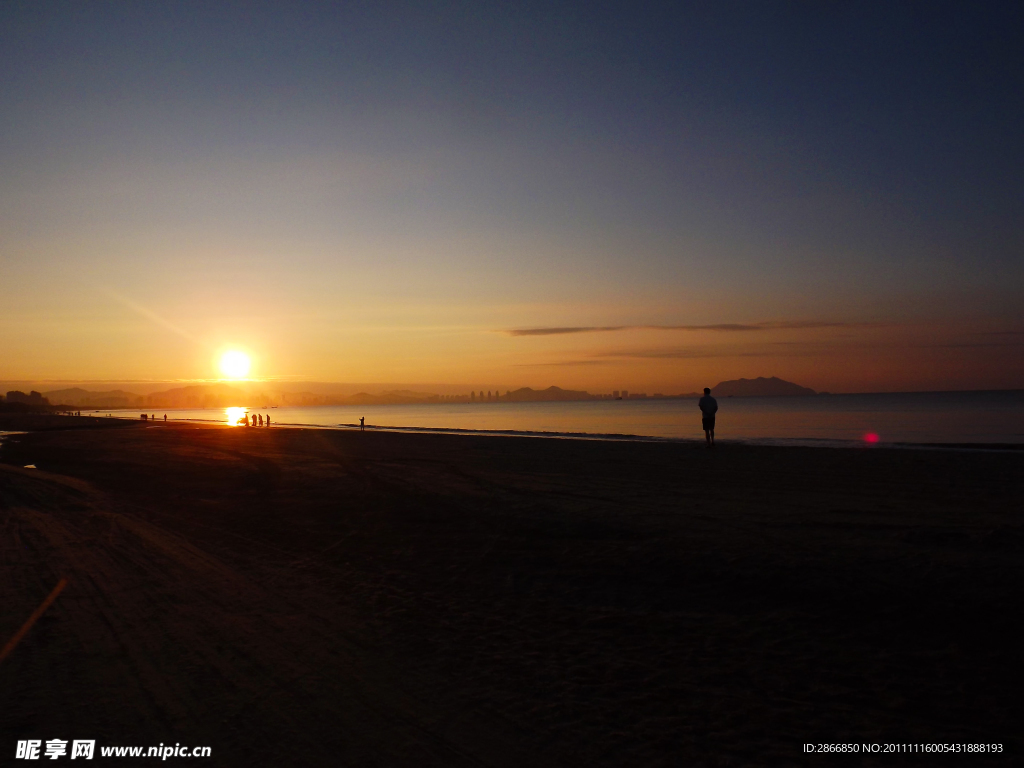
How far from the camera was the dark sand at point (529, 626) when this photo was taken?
4242 millimetres

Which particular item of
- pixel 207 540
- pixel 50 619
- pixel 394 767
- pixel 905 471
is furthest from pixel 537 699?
pixel 905 471

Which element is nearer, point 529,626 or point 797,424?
point 529,626

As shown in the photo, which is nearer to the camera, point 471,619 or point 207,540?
point 471,619

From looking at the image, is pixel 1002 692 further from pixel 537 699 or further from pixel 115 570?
pixel 115 570

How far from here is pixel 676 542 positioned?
9.39 meters

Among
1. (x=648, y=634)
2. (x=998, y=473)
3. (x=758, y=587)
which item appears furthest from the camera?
(x=998, y=473)

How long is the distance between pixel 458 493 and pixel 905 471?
11.7 metres

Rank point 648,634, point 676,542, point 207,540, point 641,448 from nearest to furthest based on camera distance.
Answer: point 648,634
point 676,542
point 207,540
point 641,448

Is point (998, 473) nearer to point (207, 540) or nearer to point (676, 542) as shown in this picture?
point (676, 542)

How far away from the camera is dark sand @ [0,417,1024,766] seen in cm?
424

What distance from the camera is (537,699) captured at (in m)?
4.71

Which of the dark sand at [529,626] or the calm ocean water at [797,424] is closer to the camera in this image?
the dark sand at [529,626]

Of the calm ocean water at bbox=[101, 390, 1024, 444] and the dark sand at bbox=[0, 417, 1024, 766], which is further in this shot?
the calm ocean water at bbox=[101, 390, 1024, 444]

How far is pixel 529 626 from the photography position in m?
6.34
